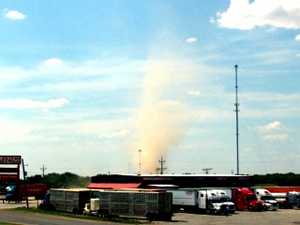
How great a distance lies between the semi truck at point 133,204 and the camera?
201ft

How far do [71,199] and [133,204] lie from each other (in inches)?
449

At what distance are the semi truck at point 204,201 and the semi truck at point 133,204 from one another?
9.60 m

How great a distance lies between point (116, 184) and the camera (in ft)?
315

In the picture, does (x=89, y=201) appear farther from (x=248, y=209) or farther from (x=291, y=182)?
(x=291, y=182)

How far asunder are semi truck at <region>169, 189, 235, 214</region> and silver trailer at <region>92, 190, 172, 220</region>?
964cm

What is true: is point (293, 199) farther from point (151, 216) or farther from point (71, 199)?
point (151, 216)

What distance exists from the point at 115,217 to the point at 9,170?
4879 cm

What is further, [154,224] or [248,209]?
[248,209]

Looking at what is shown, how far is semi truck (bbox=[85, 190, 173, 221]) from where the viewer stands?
201 feet

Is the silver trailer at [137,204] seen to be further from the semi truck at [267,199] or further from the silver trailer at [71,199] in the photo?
the semi truck at [267,199]

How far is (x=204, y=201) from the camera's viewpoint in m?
74.2

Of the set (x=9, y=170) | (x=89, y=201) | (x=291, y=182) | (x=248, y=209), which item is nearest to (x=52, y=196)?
(x=89, y=201)

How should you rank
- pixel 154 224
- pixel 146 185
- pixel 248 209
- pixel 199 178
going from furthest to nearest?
pixel 199 178, pixel 146 185, pixel 248 209, pixel 154 224

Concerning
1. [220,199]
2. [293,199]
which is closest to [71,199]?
[220,199]
